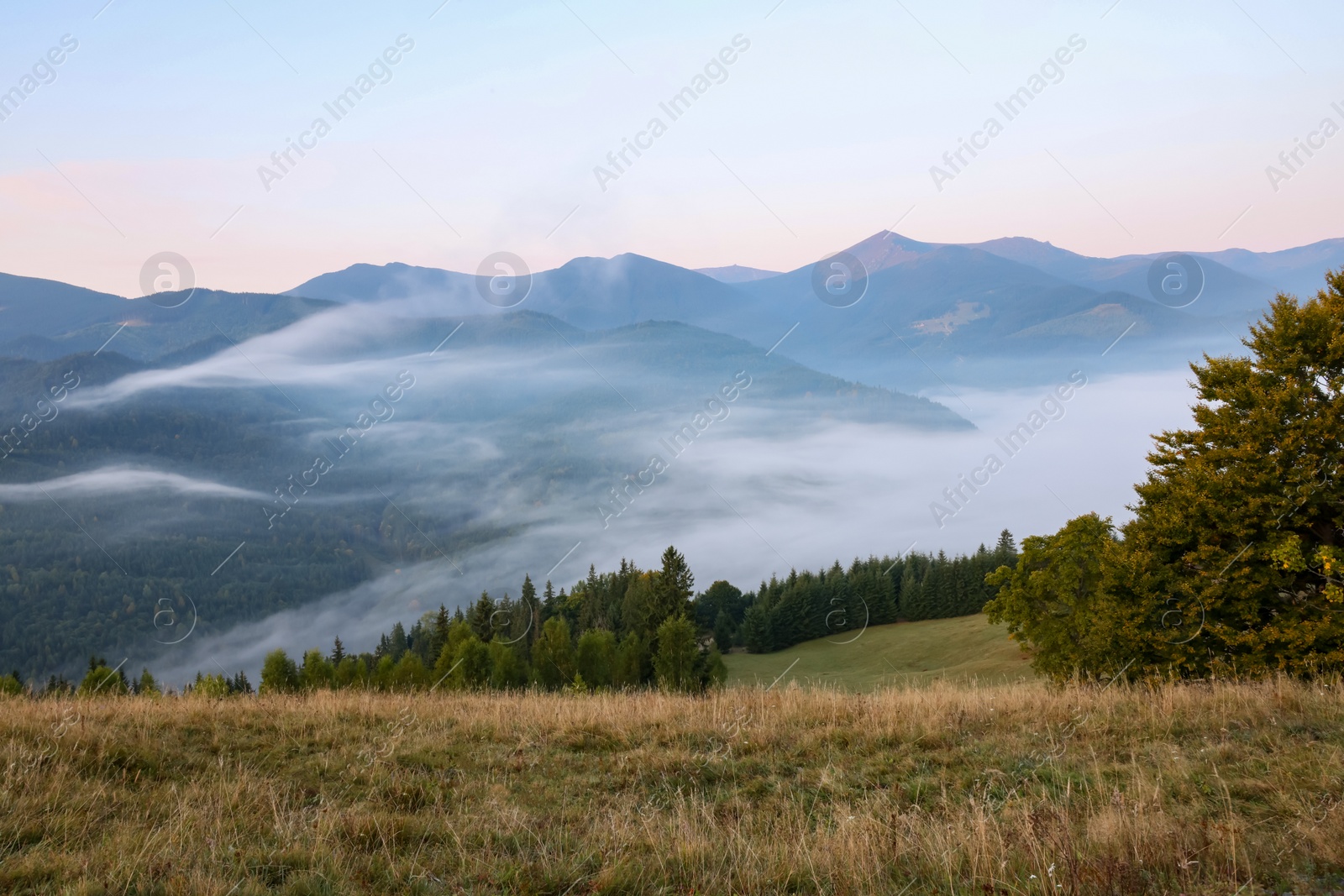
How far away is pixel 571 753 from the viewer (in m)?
7.87

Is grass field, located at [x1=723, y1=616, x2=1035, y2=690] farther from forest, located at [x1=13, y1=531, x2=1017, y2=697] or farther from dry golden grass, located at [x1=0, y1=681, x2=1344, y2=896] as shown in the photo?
dry golden grass, located at [x1=0, y1=681, x2=1344, y2=896]

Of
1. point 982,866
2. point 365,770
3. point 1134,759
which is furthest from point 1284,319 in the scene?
point 365,770

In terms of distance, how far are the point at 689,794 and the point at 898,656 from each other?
7125 cm

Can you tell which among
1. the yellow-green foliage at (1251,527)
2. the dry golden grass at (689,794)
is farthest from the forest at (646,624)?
the yellow-green foliage at (1251,527)

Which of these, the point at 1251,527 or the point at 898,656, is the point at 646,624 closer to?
the point at 898,656

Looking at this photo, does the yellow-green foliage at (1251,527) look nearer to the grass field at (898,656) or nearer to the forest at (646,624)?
the forest at (646,624)

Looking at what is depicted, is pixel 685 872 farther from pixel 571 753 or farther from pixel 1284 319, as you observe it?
pixel 1284 319

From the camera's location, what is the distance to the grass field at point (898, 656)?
57938mm

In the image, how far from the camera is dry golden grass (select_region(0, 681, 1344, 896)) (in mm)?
4336

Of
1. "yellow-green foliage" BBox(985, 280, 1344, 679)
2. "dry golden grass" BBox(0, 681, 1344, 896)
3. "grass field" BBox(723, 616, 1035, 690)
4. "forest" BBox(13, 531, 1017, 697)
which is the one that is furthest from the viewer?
"grass field" BBox(723, 616, 1035, 690)

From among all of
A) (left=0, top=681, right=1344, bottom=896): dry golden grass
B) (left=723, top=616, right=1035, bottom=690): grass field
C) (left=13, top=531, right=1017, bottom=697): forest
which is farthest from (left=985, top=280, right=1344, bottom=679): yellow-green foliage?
(left=723, top=616, right=1035, bottom=690): grass field

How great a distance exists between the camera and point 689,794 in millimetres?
6477

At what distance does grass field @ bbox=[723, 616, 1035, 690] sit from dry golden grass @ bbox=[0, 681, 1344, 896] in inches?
1829

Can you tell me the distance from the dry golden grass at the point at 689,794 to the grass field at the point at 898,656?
46459 millimetres
